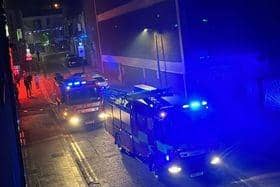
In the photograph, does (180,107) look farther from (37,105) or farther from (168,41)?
(37,105)

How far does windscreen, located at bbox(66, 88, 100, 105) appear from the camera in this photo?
22.7 m

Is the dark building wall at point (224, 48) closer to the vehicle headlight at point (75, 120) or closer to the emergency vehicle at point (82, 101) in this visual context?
the emergency vehicle at point (82, 101)

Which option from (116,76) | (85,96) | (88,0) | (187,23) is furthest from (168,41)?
(88,0)

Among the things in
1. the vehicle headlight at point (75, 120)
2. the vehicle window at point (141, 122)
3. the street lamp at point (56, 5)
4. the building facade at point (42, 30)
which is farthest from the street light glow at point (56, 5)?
the vehicle window at point (141, 122)

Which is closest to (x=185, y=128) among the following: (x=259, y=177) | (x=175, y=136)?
(x=175, y=136)

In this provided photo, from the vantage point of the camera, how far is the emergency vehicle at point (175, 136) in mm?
14031

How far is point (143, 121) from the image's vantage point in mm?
15445

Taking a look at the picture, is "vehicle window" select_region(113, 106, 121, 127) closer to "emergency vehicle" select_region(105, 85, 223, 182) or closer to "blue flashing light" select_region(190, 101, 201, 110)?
"emergency vehicle" select_region(105, 85, 223, 182)

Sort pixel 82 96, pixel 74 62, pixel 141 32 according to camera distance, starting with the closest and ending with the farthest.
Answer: pixel 82 96
pixel 141 32
pixel 74 62

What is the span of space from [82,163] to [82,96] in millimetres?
5550

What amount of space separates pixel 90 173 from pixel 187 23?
1227cm

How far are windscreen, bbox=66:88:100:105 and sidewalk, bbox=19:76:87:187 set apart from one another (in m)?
1.90

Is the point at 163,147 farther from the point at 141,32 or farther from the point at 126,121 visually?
the point at 141,32

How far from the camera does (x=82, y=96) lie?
2283 centimetres
